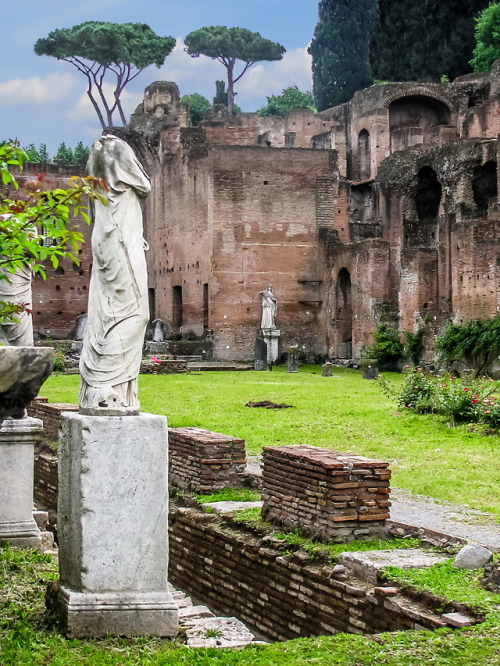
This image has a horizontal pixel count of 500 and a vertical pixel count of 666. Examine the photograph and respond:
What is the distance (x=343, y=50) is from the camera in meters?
57.5

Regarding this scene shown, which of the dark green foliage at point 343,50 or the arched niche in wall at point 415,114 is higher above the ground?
the dark green foliage at point 343,50

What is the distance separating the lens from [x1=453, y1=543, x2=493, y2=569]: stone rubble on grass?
602cm

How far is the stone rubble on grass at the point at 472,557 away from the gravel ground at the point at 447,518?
0.60 m

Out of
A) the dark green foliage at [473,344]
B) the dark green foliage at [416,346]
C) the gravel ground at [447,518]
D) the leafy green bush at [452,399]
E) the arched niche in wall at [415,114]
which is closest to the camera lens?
the gravel ground at [447,518]

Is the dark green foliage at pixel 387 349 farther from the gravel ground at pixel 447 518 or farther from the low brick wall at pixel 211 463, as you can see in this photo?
the gravel ground at pixel 447 518

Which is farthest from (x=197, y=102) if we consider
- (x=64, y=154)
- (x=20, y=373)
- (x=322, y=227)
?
(x=20, y=373)

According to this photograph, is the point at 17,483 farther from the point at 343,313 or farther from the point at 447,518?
the point at 343,313

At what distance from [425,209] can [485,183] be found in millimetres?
2757

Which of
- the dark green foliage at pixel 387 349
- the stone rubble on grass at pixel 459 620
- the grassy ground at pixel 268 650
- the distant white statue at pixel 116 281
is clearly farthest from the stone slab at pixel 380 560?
the dark green foliage at pixel 387 349

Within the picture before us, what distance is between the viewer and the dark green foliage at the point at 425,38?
1890 inches

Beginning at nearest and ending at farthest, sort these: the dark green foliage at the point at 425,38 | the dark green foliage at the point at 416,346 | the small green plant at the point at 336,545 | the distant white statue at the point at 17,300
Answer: the small green plant at the point at 336,545 < the distant white statue at the point at 17,300 < the dark green foliage at the point at 416,346 < the dark green foliage at the point at 425,38

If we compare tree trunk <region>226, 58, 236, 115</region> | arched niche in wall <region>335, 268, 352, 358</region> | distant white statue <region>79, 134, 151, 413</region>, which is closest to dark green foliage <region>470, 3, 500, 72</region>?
arched niche in wall <region>335, 268, 352, 358</region>

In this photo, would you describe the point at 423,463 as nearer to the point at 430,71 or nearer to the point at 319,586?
the point at 319,586

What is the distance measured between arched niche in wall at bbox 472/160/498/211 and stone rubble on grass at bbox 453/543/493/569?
26373mm
